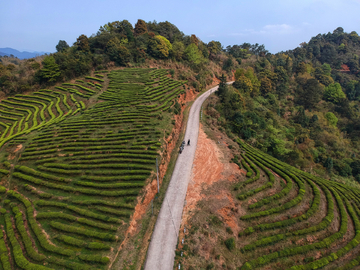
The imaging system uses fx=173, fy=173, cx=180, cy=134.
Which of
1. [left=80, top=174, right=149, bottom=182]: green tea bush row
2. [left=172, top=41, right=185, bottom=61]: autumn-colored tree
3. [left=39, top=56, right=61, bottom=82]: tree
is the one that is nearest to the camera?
[left=80, top=174, right=149, bottom=182]: green tea bush row

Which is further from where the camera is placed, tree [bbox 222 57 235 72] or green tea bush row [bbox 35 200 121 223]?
tree [bbox 222 57 235 72]

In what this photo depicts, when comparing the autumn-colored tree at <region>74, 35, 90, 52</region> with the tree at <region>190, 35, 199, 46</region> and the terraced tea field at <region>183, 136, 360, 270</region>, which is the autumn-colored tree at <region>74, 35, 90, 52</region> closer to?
the tree at <region>190, 35, 199, 46</region>

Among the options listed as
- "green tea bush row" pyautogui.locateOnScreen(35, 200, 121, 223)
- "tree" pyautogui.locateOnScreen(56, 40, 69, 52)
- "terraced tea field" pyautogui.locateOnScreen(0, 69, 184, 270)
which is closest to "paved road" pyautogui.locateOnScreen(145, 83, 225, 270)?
"terraced tea field" pyautogui.locateOnScreen(0, 69, 184, 270)

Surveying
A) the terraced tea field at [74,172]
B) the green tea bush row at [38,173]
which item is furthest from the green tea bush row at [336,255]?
the green tea bush row at [38,173]

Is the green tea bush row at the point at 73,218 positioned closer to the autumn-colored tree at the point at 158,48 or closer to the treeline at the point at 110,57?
the treeline at the point at 110,57

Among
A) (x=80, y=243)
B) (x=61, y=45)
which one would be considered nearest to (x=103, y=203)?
(x=80, y=243)

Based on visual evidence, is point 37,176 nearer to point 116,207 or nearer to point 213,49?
point 116,207

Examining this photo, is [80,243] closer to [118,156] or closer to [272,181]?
[118,156]
